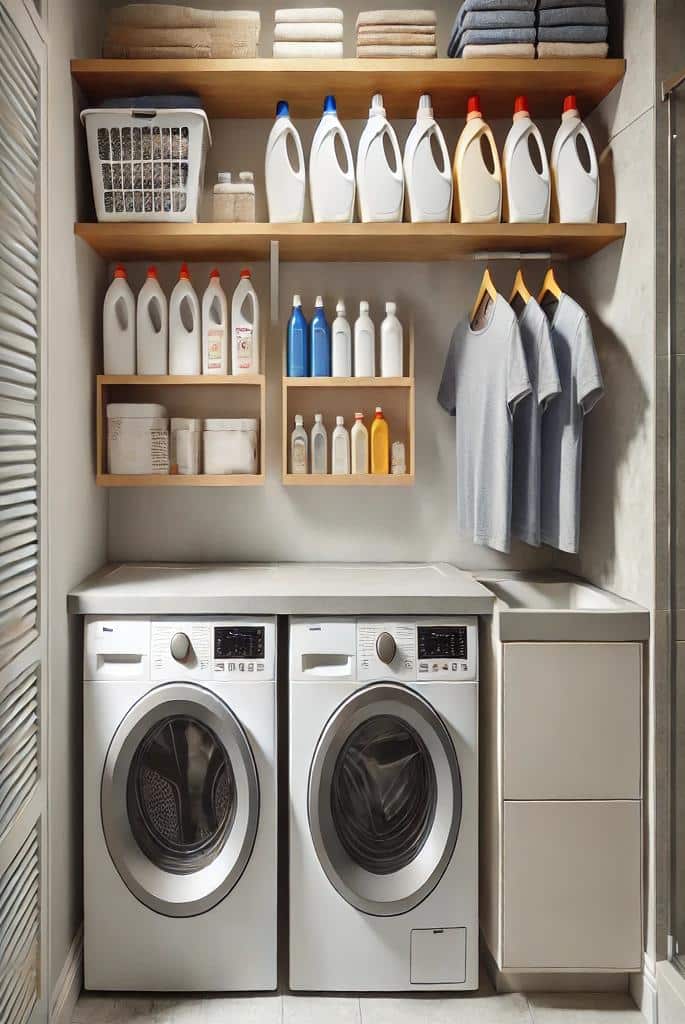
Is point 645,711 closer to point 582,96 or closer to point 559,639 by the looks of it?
point 559,639

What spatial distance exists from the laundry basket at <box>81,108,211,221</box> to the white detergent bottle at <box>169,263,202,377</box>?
23cm

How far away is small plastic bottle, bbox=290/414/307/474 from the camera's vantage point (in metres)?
2.55

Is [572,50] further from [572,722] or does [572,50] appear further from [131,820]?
[131,820]

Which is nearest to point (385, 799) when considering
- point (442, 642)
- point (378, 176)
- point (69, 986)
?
point (442, 642)

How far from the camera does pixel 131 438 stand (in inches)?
97.2

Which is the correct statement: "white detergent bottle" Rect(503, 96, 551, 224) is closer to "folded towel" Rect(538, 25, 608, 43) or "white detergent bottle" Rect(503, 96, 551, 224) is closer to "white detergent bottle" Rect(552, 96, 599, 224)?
"white detergent bottle" Rect(552, 96, 599, 224)

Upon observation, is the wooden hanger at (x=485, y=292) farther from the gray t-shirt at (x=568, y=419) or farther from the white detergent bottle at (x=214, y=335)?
the white detergent bottle at (x=214, y=335)

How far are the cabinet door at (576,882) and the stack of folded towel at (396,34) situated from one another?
2.02 m

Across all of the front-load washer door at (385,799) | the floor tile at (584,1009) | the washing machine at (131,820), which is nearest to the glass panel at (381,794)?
the front-load washer door at (385,799)

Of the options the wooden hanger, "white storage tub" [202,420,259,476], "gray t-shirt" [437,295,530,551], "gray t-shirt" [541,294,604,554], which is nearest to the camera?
"gray t-shirt" [541,294,604,554]

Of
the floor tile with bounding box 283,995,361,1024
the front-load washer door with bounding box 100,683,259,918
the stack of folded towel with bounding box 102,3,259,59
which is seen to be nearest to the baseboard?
the front-load washer door with bounding box 100,683,259,918

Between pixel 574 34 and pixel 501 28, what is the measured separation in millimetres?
196

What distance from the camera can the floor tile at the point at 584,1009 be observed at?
2.04 meters

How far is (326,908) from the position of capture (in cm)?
208
